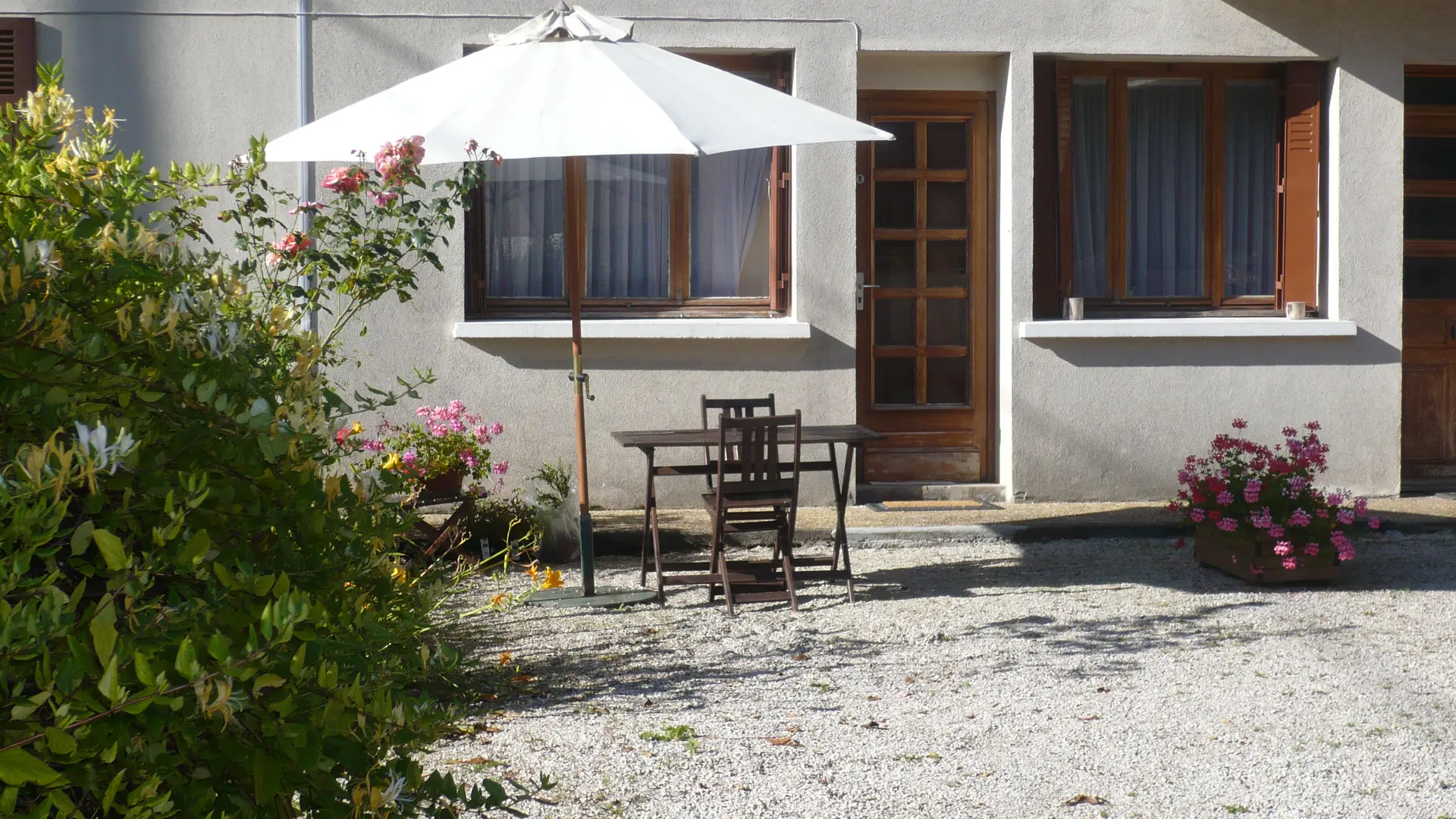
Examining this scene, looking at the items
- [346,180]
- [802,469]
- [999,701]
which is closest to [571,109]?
[346,180]

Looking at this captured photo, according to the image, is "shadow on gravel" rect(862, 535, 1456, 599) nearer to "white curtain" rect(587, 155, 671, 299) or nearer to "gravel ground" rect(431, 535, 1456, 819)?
"gravel ground" rect(431, 535, 1456, 819)

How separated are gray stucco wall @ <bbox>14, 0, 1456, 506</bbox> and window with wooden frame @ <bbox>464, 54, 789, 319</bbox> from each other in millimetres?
240

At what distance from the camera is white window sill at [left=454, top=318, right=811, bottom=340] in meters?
7.95

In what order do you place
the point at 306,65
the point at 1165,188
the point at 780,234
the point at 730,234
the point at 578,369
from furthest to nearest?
the point at 1165,188 < the point at 730,234 < the point at 780,234 < the point at 306,65 < the point at 578,369

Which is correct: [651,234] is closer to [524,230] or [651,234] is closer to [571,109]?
[524,230]

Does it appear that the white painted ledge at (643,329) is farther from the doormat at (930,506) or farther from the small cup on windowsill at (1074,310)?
the small cup on windowsill at (1074,310)

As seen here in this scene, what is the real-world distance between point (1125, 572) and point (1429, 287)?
3729 mm

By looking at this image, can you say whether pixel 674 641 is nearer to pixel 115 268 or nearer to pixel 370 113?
pixel 370 113

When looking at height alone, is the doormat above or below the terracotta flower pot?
below

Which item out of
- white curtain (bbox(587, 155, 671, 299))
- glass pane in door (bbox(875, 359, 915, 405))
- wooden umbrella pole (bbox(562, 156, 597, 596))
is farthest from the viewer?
glass pane in door (bbox(875, 359, 915, 405))

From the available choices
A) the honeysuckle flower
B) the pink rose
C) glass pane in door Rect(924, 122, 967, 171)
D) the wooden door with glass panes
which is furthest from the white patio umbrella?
the honeysuckle flower

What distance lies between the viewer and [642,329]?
804 cm

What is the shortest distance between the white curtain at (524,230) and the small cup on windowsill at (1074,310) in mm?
3054

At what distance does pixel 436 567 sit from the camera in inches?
199
